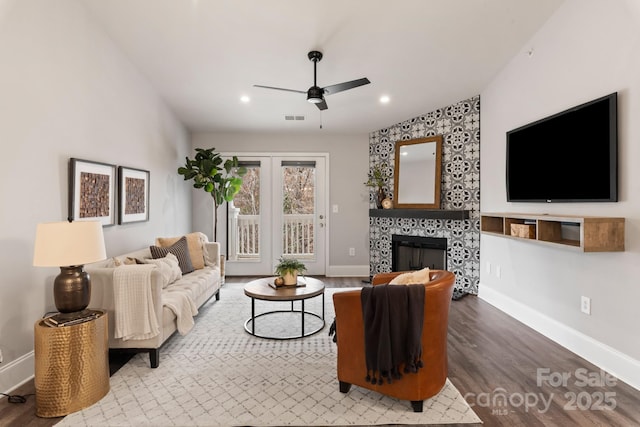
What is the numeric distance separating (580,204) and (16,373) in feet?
14.4

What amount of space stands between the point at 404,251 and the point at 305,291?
2.83 m

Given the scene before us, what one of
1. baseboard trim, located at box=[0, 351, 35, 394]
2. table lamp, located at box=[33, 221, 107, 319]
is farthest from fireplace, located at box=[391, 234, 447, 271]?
baseboard trim, located at box=[0, 351, 35, 394]

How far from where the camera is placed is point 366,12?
282cm

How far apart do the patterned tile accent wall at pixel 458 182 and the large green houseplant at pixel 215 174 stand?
9.17ft

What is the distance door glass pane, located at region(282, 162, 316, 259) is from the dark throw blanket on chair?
4.19 m

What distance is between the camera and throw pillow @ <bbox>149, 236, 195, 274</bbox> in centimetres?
374

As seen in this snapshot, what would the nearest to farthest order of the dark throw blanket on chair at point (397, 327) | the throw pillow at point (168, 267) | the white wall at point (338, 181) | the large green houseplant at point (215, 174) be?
the dark throw blanket on chair at point (397, 327) < the throw pillow at point (168, 267) < the large green houseplant at point (215, 174) < the white wall at point (338, 181)

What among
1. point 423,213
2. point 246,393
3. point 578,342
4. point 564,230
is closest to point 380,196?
point 423,213

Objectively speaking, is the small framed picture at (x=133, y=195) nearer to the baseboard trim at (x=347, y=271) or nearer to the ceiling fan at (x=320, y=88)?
the ceiling fan at (x=320, y=88)

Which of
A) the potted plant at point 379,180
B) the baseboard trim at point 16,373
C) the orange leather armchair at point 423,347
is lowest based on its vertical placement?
the baseboard trim at point 16,373

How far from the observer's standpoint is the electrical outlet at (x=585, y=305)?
2.72 metres

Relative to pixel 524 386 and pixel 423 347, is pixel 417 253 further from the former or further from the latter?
pixel 423 347

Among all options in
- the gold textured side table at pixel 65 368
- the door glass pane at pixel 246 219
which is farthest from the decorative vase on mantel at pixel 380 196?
the gold textured side table at pixel 65 368

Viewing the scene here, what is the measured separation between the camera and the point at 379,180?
5633 millimetres
